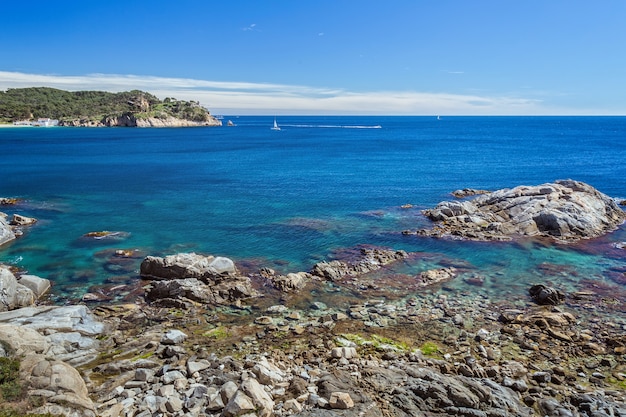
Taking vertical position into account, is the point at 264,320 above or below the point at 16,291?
below

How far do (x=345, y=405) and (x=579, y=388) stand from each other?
10.8 meters

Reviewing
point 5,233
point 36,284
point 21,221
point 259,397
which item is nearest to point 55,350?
point 36,284

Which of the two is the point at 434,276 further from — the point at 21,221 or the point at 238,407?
the point at 21,221

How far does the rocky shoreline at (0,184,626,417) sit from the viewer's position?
16.7 meters

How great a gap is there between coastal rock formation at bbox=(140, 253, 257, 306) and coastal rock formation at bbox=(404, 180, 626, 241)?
20867 mm

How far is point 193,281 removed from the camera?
29.8 metres

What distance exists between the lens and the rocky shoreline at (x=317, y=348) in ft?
54.8

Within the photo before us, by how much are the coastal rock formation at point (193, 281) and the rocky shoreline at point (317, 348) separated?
0.09 meters

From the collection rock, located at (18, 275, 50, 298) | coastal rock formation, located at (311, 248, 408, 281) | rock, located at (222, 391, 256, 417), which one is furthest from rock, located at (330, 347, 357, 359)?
rock, located at (18, 275, 50, 298)

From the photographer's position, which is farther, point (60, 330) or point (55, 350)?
point (60, 330)

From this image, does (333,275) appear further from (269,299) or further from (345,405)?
(345,405)

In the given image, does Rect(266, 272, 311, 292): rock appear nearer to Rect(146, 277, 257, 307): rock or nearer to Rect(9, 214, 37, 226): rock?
Rect(146, 277, 257, 307): rock

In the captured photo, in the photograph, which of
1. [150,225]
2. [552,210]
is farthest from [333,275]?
[552,210]

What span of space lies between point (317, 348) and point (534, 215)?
34.8 meters
